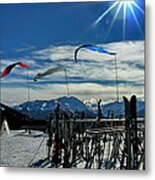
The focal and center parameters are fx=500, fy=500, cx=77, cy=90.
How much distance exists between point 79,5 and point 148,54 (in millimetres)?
363

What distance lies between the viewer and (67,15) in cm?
216

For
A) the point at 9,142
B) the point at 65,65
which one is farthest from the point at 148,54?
the point at 9,142

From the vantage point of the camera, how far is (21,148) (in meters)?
2.21

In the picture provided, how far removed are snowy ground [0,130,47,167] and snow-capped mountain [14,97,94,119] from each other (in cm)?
9

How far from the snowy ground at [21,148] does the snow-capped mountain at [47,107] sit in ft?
0.29

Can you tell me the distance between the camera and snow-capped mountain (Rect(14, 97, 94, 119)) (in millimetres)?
2162

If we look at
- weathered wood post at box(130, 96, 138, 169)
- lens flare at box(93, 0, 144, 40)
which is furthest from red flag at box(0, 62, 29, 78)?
weathered wood post at box(130, 96, 138, 169)

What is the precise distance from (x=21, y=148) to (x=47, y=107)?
0.22m

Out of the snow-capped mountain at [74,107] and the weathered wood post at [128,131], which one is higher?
the snow-capped mountain at [74,107]

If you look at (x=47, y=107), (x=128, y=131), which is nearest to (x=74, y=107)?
(x=47, y=107)

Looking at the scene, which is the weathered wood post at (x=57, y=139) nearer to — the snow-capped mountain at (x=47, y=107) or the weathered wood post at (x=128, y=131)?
the snow-capped mountain at (x=47, y=107)

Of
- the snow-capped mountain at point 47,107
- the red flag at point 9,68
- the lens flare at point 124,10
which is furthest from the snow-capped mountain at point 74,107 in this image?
the lens flare at point 124,10

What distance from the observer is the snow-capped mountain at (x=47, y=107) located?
2162 mm

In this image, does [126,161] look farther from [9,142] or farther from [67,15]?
[67,15]
